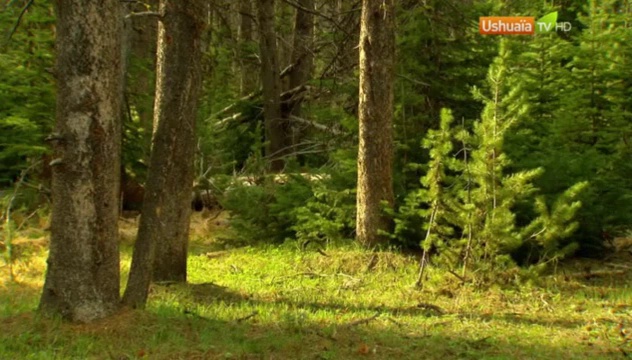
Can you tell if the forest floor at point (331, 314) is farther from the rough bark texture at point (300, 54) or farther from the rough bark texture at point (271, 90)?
the rough bark texture at point (300, 54)

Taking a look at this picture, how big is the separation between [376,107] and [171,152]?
4.51 m

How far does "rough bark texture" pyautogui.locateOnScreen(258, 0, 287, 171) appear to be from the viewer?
670 inches

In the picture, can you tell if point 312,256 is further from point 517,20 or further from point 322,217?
point 517,20

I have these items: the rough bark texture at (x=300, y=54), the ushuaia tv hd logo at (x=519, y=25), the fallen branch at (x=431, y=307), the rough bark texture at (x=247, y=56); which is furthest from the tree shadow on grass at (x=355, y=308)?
the rough bark texture at (x=247, y=56)

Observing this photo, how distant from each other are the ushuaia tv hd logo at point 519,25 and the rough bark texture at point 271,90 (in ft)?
20.7

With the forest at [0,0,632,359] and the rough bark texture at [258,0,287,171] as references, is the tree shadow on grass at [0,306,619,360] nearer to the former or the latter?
the forest at [0,0,632,359]

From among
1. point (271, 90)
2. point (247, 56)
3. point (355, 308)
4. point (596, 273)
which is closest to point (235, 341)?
point (355, 308)

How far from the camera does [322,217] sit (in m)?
11.8

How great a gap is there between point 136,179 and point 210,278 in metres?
5.25

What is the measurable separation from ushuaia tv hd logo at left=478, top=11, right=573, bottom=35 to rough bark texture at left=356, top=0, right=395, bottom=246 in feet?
7.60

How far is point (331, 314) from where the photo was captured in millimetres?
7637

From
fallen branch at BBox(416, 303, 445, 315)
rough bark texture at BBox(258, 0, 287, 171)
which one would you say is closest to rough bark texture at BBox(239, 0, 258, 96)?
rough bark texture at BBox(258, 0, 287, 171)

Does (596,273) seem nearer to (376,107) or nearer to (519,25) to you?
(376,107)

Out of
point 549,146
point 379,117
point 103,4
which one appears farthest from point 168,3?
point 549,146
